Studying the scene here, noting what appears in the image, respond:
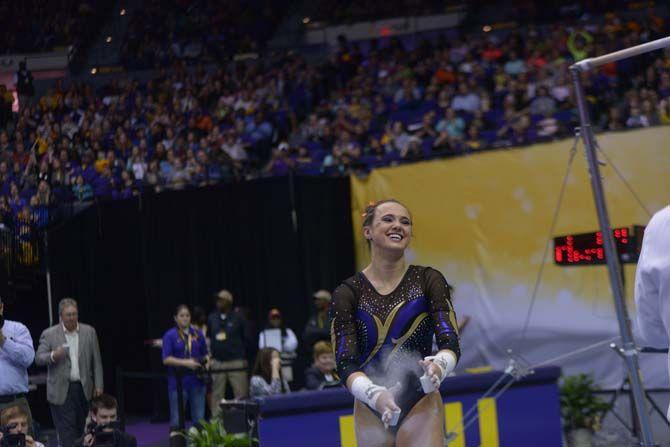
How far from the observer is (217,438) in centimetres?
905

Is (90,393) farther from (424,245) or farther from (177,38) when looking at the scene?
(177,38)

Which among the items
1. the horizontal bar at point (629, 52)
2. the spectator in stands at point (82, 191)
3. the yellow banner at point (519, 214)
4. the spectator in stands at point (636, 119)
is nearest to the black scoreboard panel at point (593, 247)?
the yellow banner at point (519, 214)

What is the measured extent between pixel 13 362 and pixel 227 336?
13.8 feet

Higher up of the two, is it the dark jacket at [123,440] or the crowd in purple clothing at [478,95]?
the crowd in purple clothing at [478,95]

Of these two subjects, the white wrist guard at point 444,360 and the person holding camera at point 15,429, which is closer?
the white wrist guard at point 444,360

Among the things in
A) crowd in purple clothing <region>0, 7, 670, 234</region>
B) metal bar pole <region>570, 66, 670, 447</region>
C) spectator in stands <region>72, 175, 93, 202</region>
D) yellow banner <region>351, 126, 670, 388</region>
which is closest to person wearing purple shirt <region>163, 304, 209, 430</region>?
crowd in purple clothing <region>0, 7, 670, 234</region>

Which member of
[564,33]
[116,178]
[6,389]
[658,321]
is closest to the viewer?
[658,321]

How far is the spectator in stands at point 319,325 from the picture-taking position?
1266cm

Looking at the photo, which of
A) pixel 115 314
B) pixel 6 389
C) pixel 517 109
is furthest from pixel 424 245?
pixel 6 389

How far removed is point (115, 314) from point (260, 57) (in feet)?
28.1

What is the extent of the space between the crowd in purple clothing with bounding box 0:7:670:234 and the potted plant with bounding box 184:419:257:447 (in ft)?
17.7

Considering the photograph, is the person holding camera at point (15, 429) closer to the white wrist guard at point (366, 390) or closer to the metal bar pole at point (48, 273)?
A: the white wrist guard at point (366, 390)

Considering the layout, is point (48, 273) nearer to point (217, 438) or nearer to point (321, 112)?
point (217, 438)

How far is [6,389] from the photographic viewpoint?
916 centimetres
